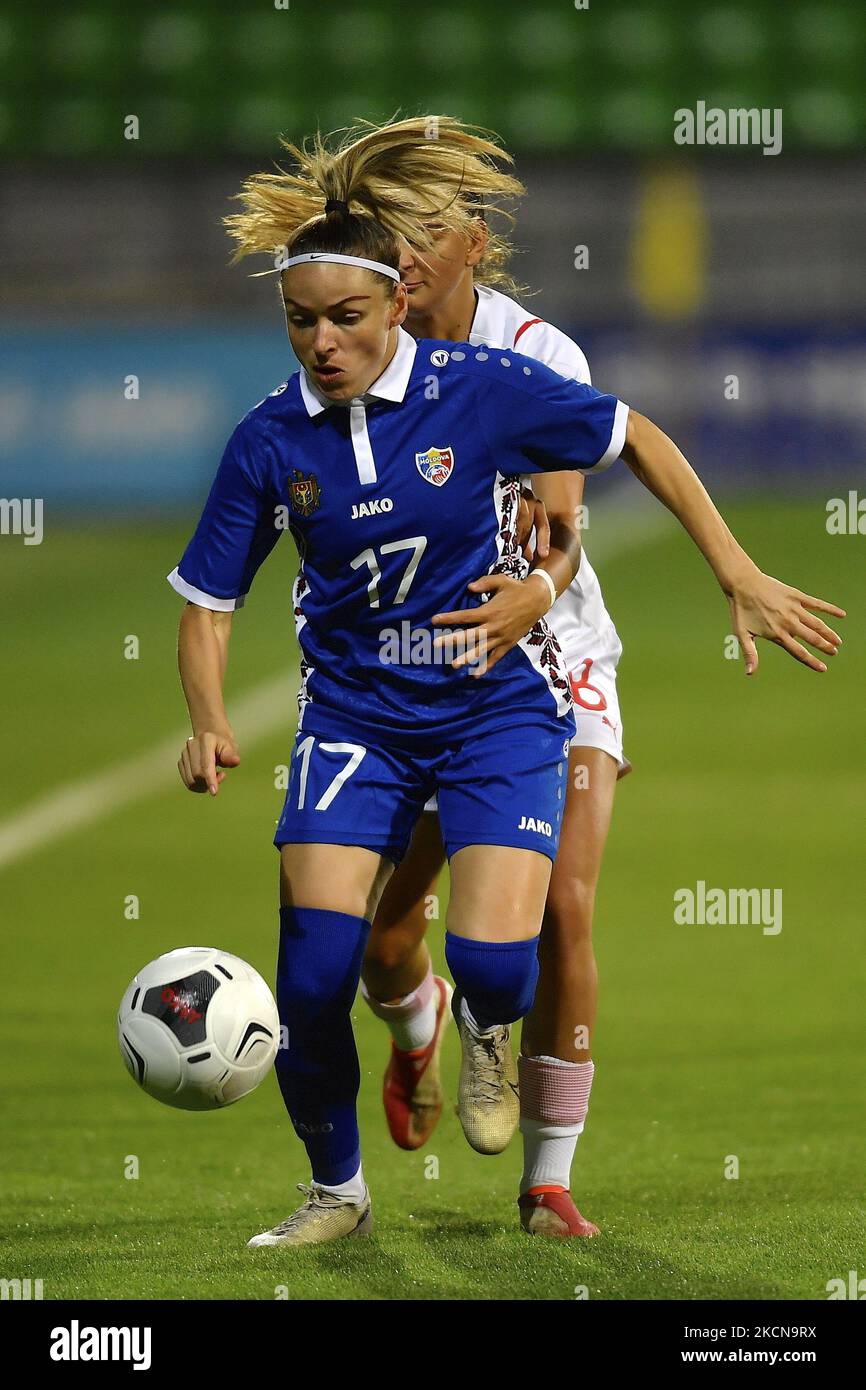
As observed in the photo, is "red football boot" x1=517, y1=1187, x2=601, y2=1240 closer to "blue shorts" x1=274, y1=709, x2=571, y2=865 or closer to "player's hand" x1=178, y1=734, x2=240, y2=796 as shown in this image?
"blue shorts" x1=274, y1=709, x2=571, y2=865

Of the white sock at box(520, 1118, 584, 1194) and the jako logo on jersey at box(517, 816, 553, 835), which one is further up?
the jako logo on jersey at box(517, 816, 553, 835)

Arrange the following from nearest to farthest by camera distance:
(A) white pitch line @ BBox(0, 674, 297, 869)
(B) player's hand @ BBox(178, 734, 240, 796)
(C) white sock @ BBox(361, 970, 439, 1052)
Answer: (B) player's hand @ BBox(178, 734, 240, 796) < (C) white sock @ BBox(361, 970, 439, 1052) < (A) white pitch line @ BBox(0, 674, 297, 869)

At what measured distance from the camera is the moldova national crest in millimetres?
4656

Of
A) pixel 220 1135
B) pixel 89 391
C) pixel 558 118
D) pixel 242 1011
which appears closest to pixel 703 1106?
pixel 220 1135

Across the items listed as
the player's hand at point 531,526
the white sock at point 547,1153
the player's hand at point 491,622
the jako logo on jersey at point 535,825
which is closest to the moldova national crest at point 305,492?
the player's hand at point 491,622

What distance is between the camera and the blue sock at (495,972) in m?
4.58

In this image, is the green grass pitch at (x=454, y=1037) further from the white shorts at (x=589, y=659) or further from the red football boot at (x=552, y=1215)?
the white shorts at (x=589, y=659)

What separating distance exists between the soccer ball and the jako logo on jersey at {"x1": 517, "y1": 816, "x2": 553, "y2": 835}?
66 centimetres

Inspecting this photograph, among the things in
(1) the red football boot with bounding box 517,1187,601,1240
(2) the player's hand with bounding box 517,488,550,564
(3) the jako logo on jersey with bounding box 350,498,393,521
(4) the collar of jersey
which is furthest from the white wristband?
(1) the red football boot with bounding box 517,1187,601,1240

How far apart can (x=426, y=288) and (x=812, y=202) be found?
1893cm

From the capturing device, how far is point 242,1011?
462 cm

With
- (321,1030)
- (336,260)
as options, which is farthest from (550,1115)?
(336,260)

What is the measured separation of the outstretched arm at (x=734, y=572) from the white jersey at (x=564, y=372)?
1.40ft

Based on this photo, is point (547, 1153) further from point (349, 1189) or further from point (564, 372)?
point (564, 372)
